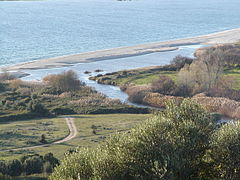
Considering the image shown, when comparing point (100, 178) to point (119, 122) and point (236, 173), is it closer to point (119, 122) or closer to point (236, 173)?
point (236, 173)

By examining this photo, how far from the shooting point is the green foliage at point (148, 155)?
77.5ft

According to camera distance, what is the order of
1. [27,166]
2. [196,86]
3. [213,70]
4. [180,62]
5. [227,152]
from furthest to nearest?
[180,62] → [213,70] → [196,86] → [27,166] → [227,152]

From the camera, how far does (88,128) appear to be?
53.6 metres

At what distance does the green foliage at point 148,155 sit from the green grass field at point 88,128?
50.4 ft

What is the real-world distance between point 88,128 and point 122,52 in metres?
77.7

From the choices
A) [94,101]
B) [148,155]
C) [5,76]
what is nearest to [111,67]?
[5,76]

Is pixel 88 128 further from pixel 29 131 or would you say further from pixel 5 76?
pixel 5 76

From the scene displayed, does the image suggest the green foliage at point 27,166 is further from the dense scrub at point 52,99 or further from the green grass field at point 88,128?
the dense scrub at point 52,99

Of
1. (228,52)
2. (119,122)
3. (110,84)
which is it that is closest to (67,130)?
(119,122)

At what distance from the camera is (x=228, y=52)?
107625 millimetres

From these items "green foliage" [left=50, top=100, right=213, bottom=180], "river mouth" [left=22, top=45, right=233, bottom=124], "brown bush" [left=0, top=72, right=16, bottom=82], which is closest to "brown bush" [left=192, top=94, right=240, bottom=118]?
"river mouth" [left=22, top=45, right=233, bottom=124]

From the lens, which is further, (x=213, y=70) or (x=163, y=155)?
(x=213, y=70)

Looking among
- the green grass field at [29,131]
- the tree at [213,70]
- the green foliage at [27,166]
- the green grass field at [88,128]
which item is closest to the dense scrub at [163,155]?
the green foliage at [27,166]

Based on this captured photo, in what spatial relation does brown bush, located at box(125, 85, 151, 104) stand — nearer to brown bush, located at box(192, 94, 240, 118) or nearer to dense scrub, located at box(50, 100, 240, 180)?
brown bush, located at box(192, 94, 240, 118)
